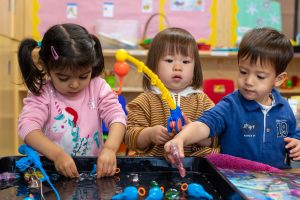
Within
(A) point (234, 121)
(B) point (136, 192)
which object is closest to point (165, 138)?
(A) point (234, 121)

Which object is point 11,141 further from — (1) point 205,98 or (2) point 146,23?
(1) point 205,98

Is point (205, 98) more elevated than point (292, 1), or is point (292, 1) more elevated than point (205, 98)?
point (292, 1)

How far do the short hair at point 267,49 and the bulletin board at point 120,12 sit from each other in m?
2.00

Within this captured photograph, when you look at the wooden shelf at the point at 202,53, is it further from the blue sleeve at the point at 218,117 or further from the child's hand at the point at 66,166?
the child's hand at the point at 66,166

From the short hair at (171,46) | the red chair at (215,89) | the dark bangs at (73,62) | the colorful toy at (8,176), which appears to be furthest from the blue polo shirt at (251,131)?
the red chair at (215,89)

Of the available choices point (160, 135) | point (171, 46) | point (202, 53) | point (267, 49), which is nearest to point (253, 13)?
point (202, 53)

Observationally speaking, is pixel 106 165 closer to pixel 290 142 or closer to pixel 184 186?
pixel 184 186

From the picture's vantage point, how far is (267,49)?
39.8 inches

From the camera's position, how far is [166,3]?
3.01 metres

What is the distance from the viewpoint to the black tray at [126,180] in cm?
69

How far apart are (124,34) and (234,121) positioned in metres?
2.02

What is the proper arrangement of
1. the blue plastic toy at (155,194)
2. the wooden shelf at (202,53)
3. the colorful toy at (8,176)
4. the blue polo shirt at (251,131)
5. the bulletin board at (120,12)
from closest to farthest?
1. the blue plastic toy at (155,194)
2. the colorful toy at (8,176)
3. the blue polo shirt at (251,131)
4. the wooden shelf at (202,53)
5. the bulletin board at (120,12)

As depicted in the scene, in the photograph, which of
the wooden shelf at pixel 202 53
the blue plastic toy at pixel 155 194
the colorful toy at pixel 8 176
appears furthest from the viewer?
the wooden shelf at pixel 202 53

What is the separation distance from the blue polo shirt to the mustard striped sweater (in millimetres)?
103
